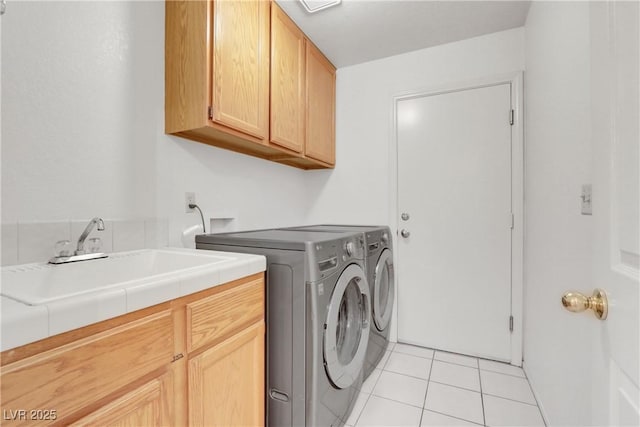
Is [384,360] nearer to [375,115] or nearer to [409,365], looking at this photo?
[409,365]

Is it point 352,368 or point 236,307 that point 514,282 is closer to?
point 352,368

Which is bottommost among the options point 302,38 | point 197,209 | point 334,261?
point 334,261

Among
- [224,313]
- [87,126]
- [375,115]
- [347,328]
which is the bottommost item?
[347,328]

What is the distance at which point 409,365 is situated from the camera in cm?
201

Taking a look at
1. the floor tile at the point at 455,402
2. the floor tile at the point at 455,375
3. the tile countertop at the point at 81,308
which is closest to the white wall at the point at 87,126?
the tile countertop at the point at 81,308

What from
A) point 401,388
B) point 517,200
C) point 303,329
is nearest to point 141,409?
point 303,329

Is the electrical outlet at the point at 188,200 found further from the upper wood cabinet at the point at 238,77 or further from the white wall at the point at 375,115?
the white wall at the point at 375,115

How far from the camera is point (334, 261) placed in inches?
51.5

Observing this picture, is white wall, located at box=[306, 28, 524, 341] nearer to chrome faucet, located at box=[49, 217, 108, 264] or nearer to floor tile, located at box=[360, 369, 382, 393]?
floor tile, located at box=[360, 369, 382, 393]

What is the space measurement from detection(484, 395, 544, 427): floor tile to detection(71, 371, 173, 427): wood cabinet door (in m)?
1.55

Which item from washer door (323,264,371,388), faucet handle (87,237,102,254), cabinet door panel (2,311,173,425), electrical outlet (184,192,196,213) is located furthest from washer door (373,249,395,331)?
faucet handle (87,237,102,254)

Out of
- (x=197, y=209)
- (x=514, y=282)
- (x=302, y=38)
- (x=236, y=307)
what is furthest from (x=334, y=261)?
(x=302, y=38)

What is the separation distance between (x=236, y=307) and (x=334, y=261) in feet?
1.60

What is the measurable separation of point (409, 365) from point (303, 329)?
126 cm
